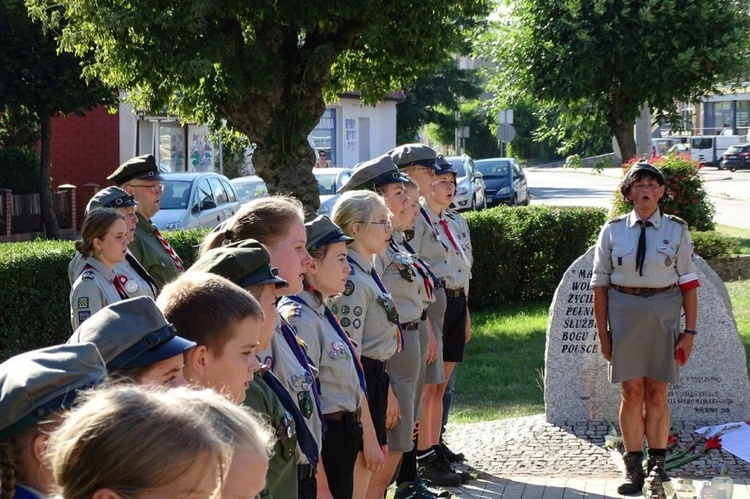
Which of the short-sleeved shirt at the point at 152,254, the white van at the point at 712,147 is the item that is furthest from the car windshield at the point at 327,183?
the white van at the point at 712,147

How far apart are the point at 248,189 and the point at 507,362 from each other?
32.0ft

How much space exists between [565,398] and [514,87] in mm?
11831

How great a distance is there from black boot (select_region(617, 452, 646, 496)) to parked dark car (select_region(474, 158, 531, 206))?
2469cm

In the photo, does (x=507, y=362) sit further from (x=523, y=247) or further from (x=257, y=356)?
(x=257, y=356)

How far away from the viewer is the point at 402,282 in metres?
6.16

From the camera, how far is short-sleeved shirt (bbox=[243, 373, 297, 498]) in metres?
3.57

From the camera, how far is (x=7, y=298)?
9320mm

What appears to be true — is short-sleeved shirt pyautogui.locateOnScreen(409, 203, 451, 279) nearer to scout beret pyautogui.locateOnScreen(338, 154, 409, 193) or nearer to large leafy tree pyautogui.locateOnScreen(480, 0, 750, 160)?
scout beret pyautogui.locateOnScreen(338, 154, 409, 193)

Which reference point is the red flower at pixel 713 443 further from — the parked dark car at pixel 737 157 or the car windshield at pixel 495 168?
the parked dark car at pixel 737 157

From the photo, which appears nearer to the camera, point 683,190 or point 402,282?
point 402,282

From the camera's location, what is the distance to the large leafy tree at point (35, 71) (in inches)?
871

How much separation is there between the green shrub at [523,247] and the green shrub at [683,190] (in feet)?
3.98

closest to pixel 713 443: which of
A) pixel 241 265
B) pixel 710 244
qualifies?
pixel 241 265

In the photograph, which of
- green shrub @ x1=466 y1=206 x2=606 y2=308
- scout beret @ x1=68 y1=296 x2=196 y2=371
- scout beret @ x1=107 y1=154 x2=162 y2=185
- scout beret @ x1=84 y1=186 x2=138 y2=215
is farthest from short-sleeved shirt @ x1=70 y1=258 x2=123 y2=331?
green shrub @ x1=466 y1=206 x2=606 y2=308
